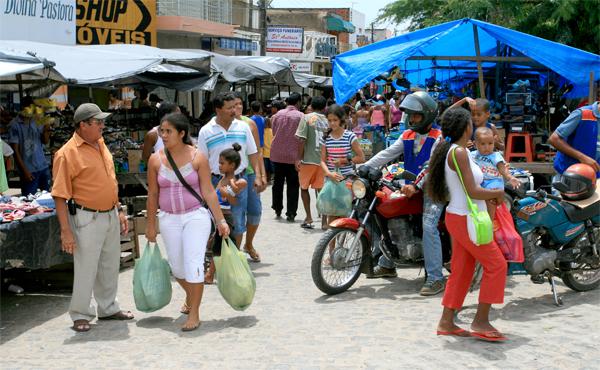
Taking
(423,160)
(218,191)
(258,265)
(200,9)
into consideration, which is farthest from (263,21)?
(423,160)

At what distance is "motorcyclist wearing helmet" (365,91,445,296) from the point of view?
22.3 ft

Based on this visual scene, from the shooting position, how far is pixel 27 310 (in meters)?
6.73

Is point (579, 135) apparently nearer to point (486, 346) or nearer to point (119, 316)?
point (486, 346)

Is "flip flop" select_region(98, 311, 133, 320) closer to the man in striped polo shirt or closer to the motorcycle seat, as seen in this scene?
the man in striped polo shirt

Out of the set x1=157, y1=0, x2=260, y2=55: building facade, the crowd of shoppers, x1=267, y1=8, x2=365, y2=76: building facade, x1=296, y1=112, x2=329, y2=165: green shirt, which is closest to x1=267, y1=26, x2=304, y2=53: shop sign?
x1=157, y1=0, x2=260, y2=55: building facade

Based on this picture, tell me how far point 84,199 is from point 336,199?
3136 millimetres

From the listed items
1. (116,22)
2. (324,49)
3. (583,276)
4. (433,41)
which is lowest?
(583,276)

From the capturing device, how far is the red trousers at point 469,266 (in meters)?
5.39

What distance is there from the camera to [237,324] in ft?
20.1

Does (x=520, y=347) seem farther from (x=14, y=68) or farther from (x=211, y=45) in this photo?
(x=211, y=45)

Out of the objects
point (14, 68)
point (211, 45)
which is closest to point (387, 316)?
point (14, 68)

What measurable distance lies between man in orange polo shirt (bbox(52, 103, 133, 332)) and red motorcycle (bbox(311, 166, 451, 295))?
1.93 metres

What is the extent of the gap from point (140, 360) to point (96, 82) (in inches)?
278

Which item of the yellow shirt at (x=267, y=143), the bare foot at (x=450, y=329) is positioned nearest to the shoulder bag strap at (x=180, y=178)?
the bare foot at (x=450, y=329)
